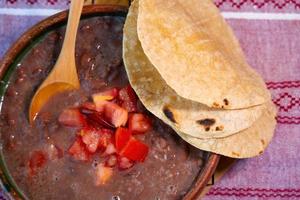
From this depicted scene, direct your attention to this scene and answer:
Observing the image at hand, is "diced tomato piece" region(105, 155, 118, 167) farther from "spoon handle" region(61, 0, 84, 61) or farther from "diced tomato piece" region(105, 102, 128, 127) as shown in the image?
"spoon handle" region(61, 0, 84, 61)

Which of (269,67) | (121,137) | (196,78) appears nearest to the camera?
(196,78)

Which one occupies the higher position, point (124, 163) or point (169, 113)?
point (169, 113)

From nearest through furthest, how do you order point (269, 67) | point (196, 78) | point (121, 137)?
point (196, 78) < point (121, 137) < point (269, 67)

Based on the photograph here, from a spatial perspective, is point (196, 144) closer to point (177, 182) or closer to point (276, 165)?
point (177, 182)

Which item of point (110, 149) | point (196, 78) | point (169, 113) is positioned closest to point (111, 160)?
point (110, 149)

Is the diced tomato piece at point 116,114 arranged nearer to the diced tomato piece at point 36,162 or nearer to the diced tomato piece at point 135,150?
the diced tomato piece at point 135,150

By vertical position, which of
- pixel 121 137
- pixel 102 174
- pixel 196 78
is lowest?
pixel 102 174

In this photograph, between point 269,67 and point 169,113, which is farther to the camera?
point 269,67

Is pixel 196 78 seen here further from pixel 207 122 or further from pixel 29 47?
pixel 29 47
